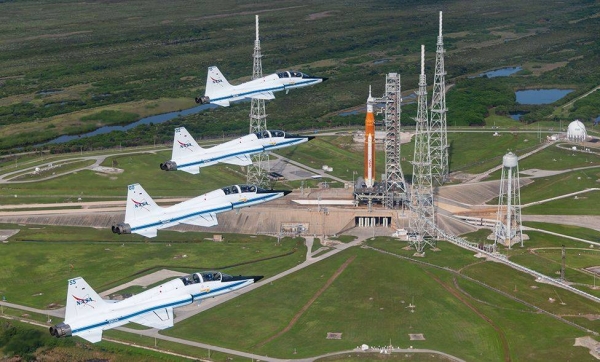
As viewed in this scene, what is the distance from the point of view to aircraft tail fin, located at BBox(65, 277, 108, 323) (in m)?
143

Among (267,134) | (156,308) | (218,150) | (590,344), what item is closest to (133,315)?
(156,308)

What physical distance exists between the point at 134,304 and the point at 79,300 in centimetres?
856

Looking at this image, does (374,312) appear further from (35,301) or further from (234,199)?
(35,301)

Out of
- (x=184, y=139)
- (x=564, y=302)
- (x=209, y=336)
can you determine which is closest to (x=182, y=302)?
(x=209, y=336)

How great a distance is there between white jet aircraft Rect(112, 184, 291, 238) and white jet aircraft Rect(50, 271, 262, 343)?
1283 centimetres

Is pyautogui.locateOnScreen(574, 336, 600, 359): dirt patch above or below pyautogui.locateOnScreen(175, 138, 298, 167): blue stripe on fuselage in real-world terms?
below

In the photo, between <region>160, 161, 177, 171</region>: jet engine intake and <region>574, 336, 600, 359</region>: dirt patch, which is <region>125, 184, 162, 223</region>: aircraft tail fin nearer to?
<region>160, 161, 177, 171</region>: jet engine intake

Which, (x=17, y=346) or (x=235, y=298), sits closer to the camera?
(x=17, y=346)

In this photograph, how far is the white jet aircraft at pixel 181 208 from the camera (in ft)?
523

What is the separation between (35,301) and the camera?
186375 mm

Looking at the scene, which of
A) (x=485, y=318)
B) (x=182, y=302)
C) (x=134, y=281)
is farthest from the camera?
(x=134, y=281)

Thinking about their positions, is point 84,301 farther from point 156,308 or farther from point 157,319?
point 157,319

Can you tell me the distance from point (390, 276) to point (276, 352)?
4074 centimetres

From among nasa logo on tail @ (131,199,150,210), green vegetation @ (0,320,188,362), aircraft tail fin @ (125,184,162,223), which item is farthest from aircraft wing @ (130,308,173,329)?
nasa logo on tail @ (131,199,150,210)
